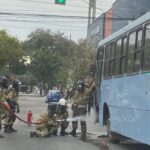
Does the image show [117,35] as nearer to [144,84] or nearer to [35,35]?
[144,84]

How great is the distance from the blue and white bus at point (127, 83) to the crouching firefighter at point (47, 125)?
8.10 feet

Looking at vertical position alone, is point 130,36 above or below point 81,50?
below

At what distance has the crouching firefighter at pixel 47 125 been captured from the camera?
2089 cm

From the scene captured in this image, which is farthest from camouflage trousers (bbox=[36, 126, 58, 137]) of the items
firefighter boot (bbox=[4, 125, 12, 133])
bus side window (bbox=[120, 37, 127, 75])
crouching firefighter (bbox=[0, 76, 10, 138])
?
bus side window (bbox=[120, 37, 127, 75])

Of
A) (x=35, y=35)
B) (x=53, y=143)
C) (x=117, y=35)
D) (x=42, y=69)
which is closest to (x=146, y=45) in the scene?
(x=117, y=35)

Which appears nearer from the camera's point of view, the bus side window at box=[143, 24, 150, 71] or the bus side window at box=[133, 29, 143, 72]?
the bus side window at box=[143, 24, 150, 71]

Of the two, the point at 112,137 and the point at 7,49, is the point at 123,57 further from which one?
the point at 7,49

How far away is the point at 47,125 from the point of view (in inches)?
829

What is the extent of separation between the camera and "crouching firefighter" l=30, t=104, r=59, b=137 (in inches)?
822

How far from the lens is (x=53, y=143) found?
1862 cm

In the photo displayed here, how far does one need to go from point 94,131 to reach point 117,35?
25.2ft

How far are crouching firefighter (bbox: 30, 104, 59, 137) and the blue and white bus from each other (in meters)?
2.47

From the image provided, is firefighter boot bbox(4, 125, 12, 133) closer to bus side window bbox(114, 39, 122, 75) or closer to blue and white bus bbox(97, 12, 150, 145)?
blue and white bus bbox(97, 12, 150, 145)

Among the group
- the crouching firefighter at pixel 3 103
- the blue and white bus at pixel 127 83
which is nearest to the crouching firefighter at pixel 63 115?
the crouching firefighter at pixel 3 103
